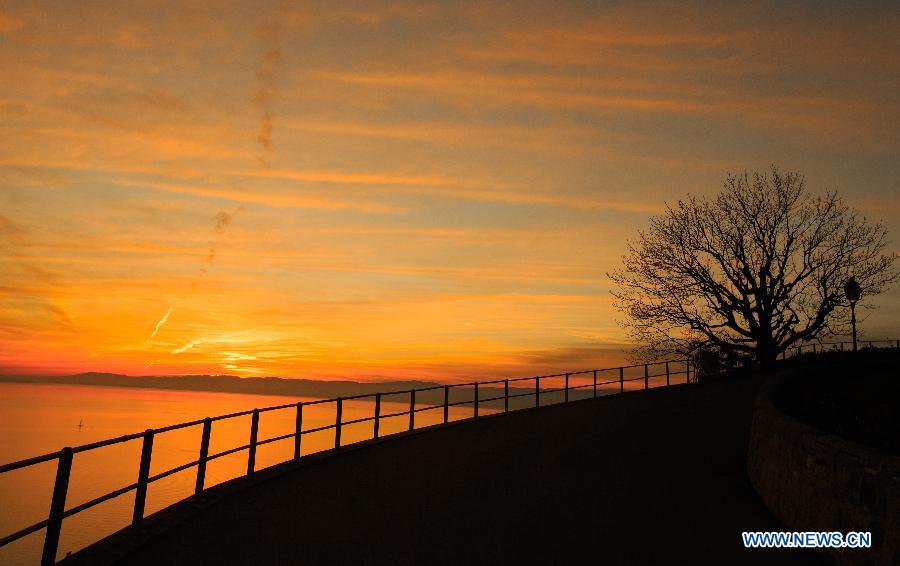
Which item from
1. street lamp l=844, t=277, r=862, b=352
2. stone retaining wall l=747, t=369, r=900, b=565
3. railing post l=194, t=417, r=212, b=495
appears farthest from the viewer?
street lamp l=844, t=277, r=862, b=352

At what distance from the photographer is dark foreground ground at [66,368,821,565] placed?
7.92 metres

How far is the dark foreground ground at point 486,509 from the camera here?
7.92 meters

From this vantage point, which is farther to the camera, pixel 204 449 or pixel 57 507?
pixel 204 449

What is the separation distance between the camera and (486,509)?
33.7 feet

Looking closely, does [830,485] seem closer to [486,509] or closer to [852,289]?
[486,509]

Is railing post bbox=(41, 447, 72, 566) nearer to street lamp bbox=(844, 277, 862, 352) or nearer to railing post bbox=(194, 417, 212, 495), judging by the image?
railing post bbox=(194, 417, 212, 495)

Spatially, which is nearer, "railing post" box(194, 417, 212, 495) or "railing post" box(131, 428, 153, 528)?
"railing post" box(131, 428, 153, 528)

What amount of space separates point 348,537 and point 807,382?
19128 millimetres

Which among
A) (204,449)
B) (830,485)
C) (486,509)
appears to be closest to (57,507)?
(204,449)

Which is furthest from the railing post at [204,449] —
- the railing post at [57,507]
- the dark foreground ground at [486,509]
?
the railing post at [57,507]

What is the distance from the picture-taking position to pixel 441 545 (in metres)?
8.26

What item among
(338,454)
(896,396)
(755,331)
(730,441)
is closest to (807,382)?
(896,396)

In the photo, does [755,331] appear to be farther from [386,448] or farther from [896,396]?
[386,448]

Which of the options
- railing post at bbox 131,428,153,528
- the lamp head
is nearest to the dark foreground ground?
railing post at bbox 131,428,153,528
